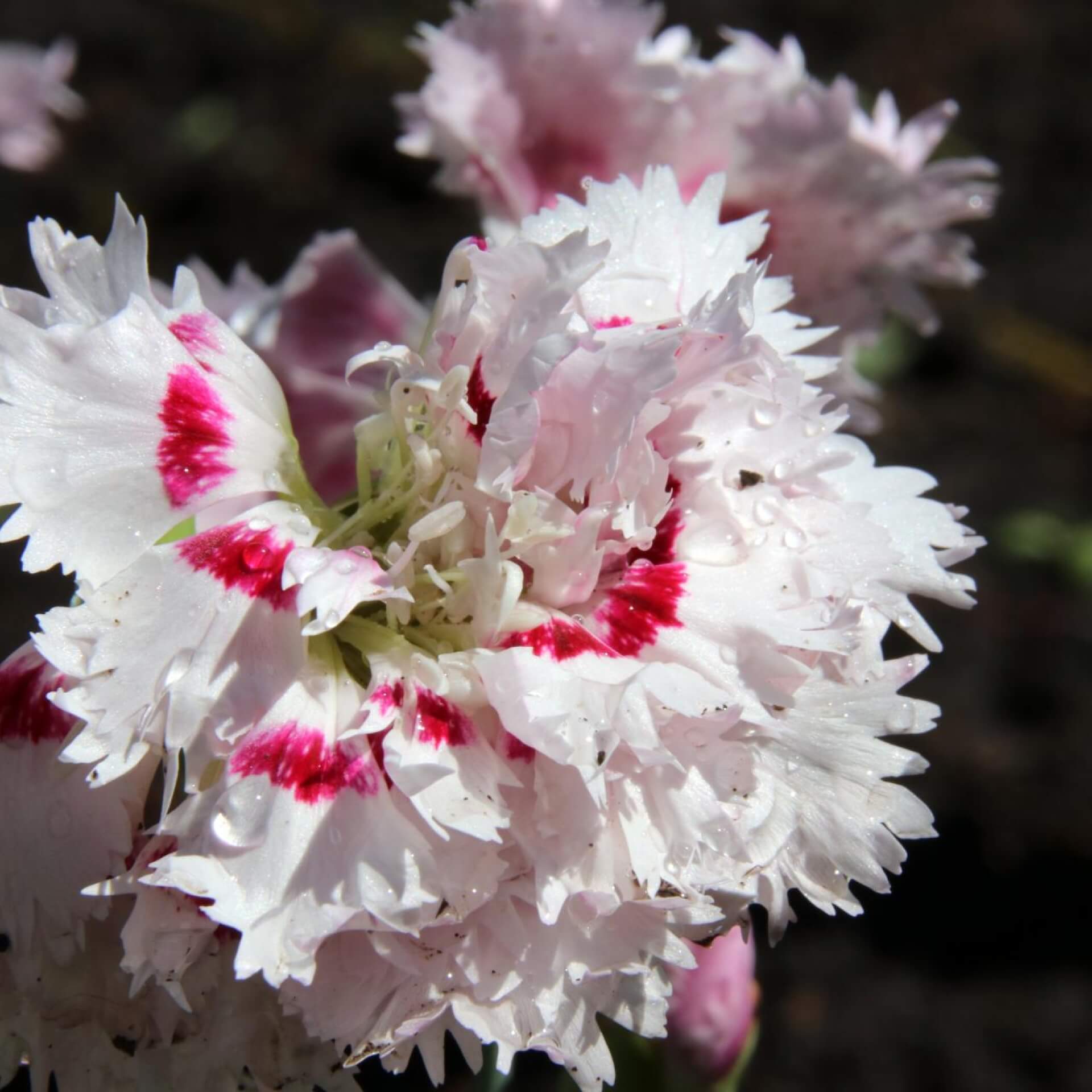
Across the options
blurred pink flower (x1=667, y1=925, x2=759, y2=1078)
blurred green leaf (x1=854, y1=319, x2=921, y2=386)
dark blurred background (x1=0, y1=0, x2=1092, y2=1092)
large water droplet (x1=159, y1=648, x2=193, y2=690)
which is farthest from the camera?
blurred green leaf (x1=854, y1=319, x2=921, y2=386)

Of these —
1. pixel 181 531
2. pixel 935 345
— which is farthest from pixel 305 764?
pixel 935 345

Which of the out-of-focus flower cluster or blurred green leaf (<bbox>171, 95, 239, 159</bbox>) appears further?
blurred green leaf (<bbox>171, 95, 239, 159</bbox>)

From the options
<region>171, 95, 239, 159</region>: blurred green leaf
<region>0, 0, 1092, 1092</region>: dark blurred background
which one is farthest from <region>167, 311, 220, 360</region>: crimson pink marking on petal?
<region>171, 95, 239, 159</region>: blurred green leaf

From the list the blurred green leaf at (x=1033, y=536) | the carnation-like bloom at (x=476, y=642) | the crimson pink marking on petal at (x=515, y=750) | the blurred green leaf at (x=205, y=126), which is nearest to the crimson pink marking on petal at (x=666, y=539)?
the carnation-like bloom at (x=476, y=642)

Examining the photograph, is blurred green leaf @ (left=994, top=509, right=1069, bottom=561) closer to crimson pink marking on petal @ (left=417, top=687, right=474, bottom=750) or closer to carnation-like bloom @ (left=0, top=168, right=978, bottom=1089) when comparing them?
carnation-like bloom @ (left=0, top=168, right=978, bottom=1089)

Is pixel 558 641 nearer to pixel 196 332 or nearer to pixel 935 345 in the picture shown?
pixel 196 332
